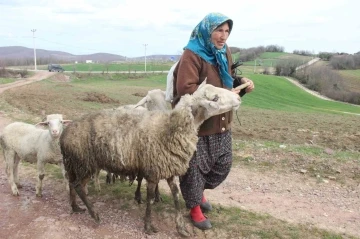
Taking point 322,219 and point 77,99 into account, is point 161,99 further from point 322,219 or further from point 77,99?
point 77,99

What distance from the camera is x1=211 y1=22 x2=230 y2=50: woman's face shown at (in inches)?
164

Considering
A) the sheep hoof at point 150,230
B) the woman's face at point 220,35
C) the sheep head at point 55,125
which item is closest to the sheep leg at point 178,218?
the sheep hoof at point 150,230

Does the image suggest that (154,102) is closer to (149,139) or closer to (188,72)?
(149,139)

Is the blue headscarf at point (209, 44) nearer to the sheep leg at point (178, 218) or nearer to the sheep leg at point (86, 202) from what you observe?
the sheep leg at point (178, 218)

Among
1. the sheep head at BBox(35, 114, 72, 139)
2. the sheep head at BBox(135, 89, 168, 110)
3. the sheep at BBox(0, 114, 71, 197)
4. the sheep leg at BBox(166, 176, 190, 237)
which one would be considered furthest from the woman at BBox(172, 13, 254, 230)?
the sheep at BBox(0, 114, 71, 197)

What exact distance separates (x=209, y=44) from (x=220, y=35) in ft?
0.56

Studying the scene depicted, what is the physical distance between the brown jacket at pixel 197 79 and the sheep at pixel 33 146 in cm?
216

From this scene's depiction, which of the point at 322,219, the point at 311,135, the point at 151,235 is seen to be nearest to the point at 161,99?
the point at 151,235

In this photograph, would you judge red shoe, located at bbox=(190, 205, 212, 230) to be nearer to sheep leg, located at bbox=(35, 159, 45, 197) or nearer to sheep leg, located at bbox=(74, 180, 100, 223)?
sheep leg, located at bbox=(74, 180, 100, 223)

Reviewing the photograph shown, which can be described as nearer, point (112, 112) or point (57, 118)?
point (112, 112)

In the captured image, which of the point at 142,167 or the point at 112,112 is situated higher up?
the point at 112,112

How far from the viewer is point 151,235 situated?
15.0 ft

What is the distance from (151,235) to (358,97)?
5731cm

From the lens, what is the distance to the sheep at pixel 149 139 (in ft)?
14.3
